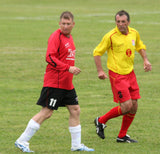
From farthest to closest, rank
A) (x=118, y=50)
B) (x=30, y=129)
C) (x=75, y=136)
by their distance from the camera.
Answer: (x=118, y=50), (x=75, y=136), (x=30, y=129)

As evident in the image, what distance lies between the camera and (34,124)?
8.25 m

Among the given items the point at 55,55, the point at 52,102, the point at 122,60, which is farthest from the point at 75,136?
the point at 122,60

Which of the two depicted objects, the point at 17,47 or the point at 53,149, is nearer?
the point at 53,149

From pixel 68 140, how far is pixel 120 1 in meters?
43.8

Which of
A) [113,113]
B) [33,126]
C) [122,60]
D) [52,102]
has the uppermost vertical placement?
[122,60]

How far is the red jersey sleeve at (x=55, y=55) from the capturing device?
8.00 m

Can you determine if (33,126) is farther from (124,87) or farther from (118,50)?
(118,50)

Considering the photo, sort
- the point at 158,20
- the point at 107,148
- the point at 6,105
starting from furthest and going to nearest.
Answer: the point at 158,20, the point at 6,105, the point at 107,148

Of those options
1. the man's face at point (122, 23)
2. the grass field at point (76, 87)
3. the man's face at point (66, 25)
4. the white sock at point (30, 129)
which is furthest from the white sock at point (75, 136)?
the man's face at point (122, 23)

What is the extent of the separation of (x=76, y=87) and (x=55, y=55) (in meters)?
6.48

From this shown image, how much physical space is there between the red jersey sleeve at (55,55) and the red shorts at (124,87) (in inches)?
52.9

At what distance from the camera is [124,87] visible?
9.07 meters

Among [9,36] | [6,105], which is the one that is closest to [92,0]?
[9,36]

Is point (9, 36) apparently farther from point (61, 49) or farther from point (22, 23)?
point (61, 49)
